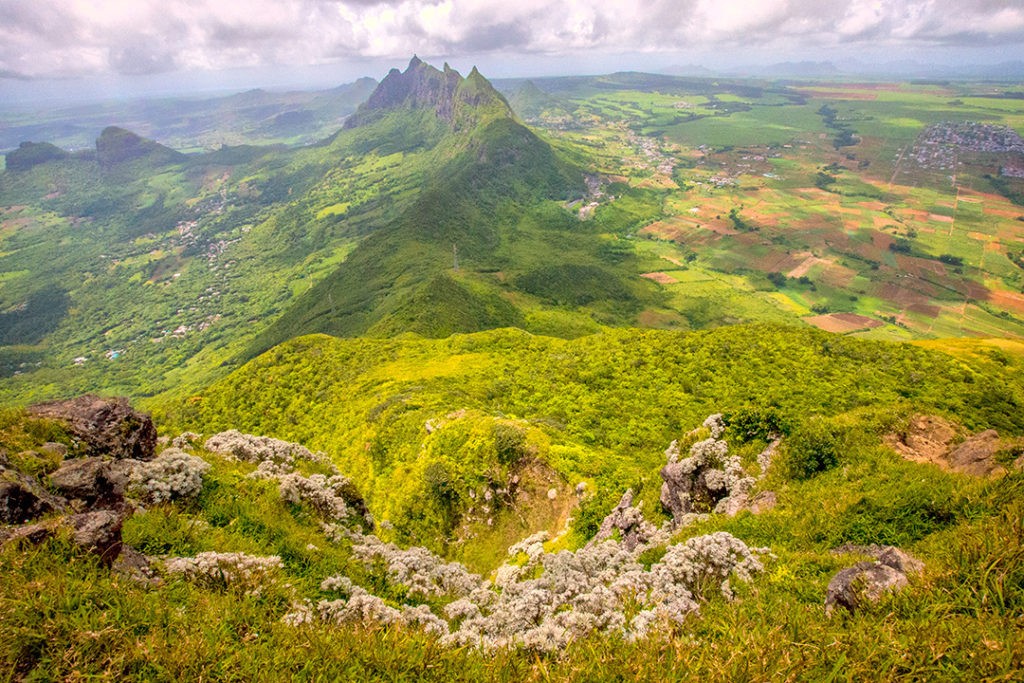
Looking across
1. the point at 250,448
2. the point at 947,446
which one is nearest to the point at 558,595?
the point at 250,448

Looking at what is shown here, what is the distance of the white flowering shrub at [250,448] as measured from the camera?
22250 mm

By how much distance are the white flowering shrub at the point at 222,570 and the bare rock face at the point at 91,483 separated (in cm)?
364

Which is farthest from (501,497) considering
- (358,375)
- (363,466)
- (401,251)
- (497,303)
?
(401,251)

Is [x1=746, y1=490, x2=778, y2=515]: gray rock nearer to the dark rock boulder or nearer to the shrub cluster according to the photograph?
the shrub cluster

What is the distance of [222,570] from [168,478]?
6721 millimetres

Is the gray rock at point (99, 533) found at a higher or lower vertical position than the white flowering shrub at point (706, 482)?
higher

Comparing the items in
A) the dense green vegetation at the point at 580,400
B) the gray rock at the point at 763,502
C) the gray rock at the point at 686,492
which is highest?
the gray rock at the point at 763,502

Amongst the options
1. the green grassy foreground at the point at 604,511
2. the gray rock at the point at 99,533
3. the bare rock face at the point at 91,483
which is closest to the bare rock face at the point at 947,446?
the green grassy foreground at the point at 604,511

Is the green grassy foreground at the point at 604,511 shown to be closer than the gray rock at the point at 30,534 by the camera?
Yes

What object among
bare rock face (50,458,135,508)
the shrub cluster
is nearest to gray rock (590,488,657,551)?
the shrub cluster

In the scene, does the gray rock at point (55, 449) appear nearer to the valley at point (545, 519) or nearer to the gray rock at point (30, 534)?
the valley at point (545, 519)

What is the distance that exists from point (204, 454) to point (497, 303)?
307 feet

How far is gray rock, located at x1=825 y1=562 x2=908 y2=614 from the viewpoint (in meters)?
9.71

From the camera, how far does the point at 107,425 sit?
18719mm
